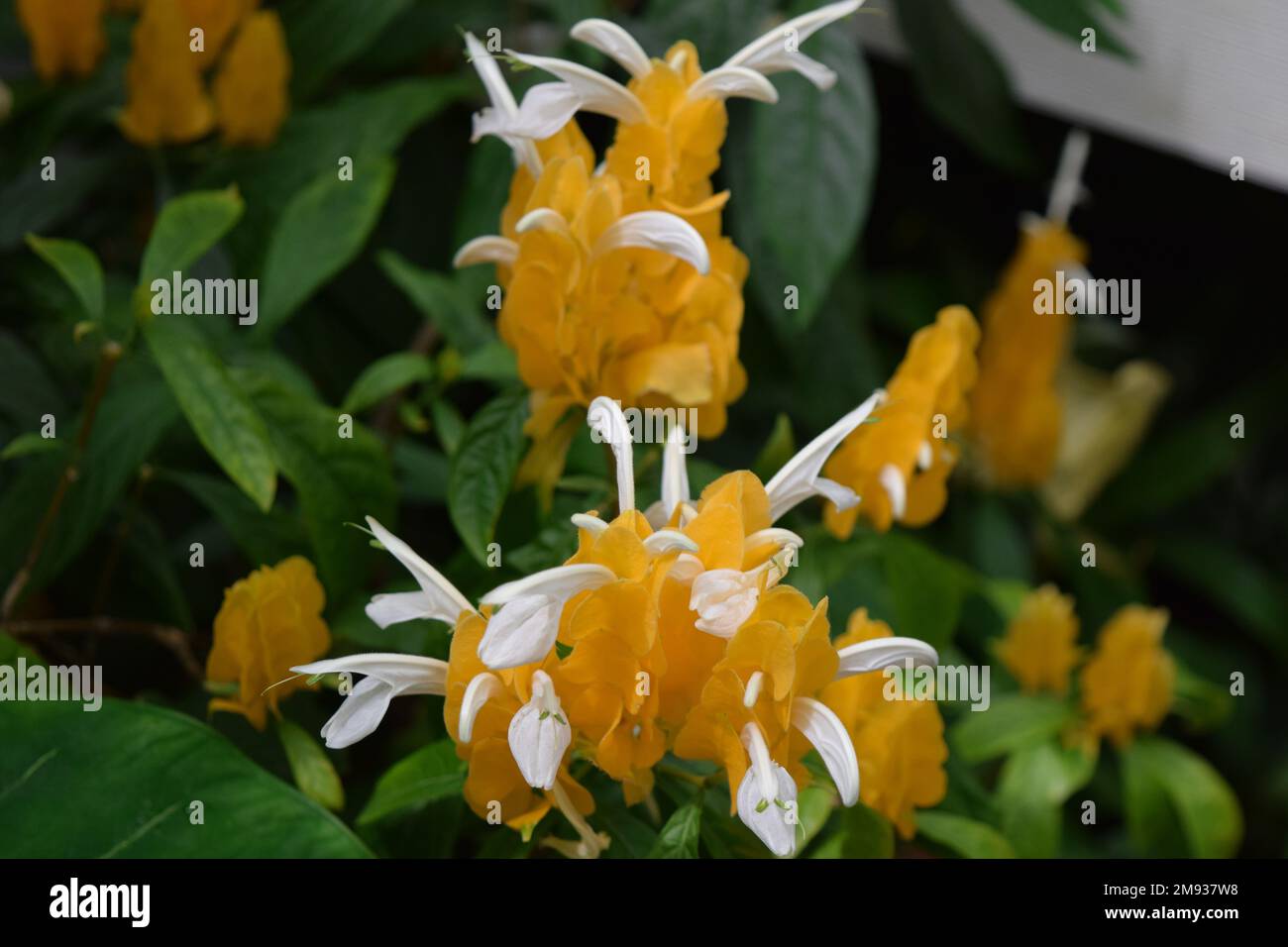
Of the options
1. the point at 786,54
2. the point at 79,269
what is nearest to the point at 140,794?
the point at 79,269

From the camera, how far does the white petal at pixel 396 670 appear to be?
44 cm

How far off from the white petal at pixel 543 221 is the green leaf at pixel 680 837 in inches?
9.2

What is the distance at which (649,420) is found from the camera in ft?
1.87

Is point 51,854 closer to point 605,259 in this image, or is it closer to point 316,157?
point 605,259

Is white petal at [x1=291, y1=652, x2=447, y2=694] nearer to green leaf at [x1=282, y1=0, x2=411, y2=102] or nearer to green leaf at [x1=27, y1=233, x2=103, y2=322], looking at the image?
green leaf at [x1=27, y1=233, x2=103, y2=322]

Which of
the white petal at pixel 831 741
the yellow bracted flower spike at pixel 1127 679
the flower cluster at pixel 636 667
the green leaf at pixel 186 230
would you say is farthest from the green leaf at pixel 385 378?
the yellow bracted flower spike at pixel 1127 679

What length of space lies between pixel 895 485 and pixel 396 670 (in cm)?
26

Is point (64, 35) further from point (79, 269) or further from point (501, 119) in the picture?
point (501, 119)

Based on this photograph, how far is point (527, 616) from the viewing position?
40 centimetres

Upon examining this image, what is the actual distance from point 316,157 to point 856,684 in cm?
60

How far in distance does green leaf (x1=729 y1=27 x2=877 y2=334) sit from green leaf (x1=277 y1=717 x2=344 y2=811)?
43cm

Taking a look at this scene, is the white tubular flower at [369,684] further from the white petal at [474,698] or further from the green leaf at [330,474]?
the green leaf at [330,474]

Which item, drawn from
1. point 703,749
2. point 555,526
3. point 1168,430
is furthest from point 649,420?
point 1168,430

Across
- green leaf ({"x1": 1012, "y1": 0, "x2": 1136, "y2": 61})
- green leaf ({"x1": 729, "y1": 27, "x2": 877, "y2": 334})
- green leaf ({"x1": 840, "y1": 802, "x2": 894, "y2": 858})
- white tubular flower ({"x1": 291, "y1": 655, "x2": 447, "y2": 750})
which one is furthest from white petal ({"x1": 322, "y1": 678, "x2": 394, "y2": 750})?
green leaf ({"x1": 1012, "y1": 0, "x2": 1136, "y2": 61})
